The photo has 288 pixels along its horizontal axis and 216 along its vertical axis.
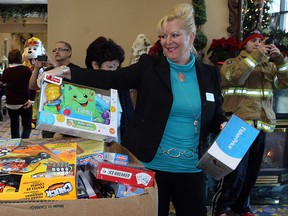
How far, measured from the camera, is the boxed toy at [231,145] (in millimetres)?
1119

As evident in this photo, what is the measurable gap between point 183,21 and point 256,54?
3.63ft

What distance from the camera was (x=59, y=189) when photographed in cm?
78

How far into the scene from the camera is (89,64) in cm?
236

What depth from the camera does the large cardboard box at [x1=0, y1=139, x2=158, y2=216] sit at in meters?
0.73

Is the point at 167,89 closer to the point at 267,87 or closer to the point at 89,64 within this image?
the point at 89,64

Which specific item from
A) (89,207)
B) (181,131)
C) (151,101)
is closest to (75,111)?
(89,207)

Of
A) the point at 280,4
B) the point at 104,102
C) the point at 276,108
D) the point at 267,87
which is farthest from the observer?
the point at 280,4

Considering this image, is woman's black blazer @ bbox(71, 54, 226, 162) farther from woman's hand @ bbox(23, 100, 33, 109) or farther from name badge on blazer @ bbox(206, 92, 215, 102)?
woman's hand @ bbox(23, 100, 33, 109)

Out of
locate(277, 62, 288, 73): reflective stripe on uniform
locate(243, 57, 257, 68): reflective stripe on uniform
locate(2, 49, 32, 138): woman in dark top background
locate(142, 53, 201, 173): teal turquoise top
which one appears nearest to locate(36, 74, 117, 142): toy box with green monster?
locate(142, 53, 201, 173): teal turquoise top

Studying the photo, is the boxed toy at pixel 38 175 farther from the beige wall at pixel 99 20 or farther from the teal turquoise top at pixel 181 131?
the beige wall at pixel 99 20

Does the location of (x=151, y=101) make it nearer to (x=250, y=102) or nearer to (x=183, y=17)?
(x=183, y=17)

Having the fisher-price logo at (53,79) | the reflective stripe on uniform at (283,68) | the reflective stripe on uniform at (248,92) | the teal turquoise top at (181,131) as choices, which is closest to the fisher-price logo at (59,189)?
the fisher-price logo at (53,79)

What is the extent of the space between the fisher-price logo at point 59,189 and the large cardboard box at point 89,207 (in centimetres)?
3

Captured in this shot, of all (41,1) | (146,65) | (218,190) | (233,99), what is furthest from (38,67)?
(41,1)
